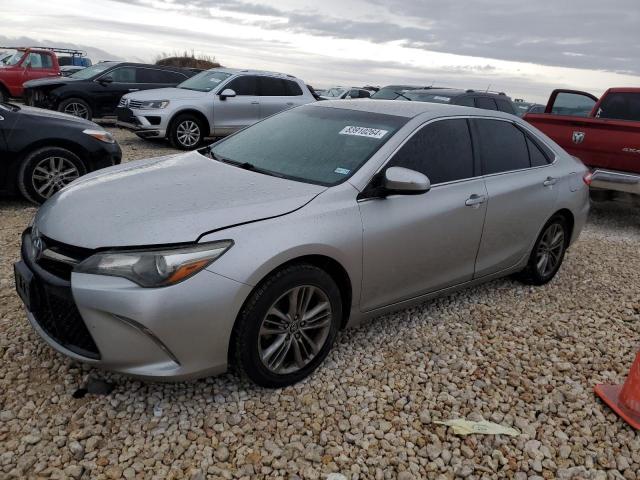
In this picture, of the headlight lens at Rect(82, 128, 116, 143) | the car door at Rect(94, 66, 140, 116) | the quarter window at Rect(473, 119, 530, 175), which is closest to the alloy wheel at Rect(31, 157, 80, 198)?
the headlight lens at Rect(82, 128, 116, 143)

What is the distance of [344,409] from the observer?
2.84 m

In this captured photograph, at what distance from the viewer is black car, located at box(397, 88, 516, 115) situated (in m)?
9.61

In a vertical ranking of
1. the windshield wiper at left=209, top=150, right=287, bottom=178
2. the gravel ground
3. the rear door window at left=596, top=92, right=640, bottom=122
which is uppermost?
the rear door window at left=596, top=92, right=640, bottom=122

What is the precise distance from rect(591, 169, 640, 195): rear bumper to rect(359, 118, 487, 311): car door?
11.9ft

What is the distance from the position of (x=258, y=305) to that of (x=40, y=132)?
4297mm

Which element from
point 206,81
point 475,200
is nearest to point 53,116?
point 475,200

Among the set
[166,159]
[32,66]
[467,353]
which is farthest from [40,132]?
[32,66]

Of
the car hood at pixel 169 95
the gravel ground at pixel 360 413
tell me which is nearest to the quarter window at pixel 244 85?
the car hood at pixel 169 95

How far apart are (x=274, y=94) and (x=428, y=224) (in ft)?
28.8

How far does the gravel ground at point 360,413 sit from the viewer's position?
2434 mm

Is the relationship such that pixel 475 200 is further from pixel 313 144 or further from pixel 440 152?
pixel 313 144

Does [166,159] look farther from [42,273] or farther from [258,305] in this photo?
[258,305]

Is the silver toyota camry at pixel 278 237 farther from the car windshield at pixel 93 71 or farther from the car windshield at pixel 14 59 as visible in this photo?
Answer: the car windshield at pixel 14 59

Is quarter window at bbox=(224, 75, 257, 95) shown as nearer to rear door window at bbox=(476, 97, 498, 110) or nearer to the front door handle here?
rear door window at bbox=(476, 97, 498, 110)
